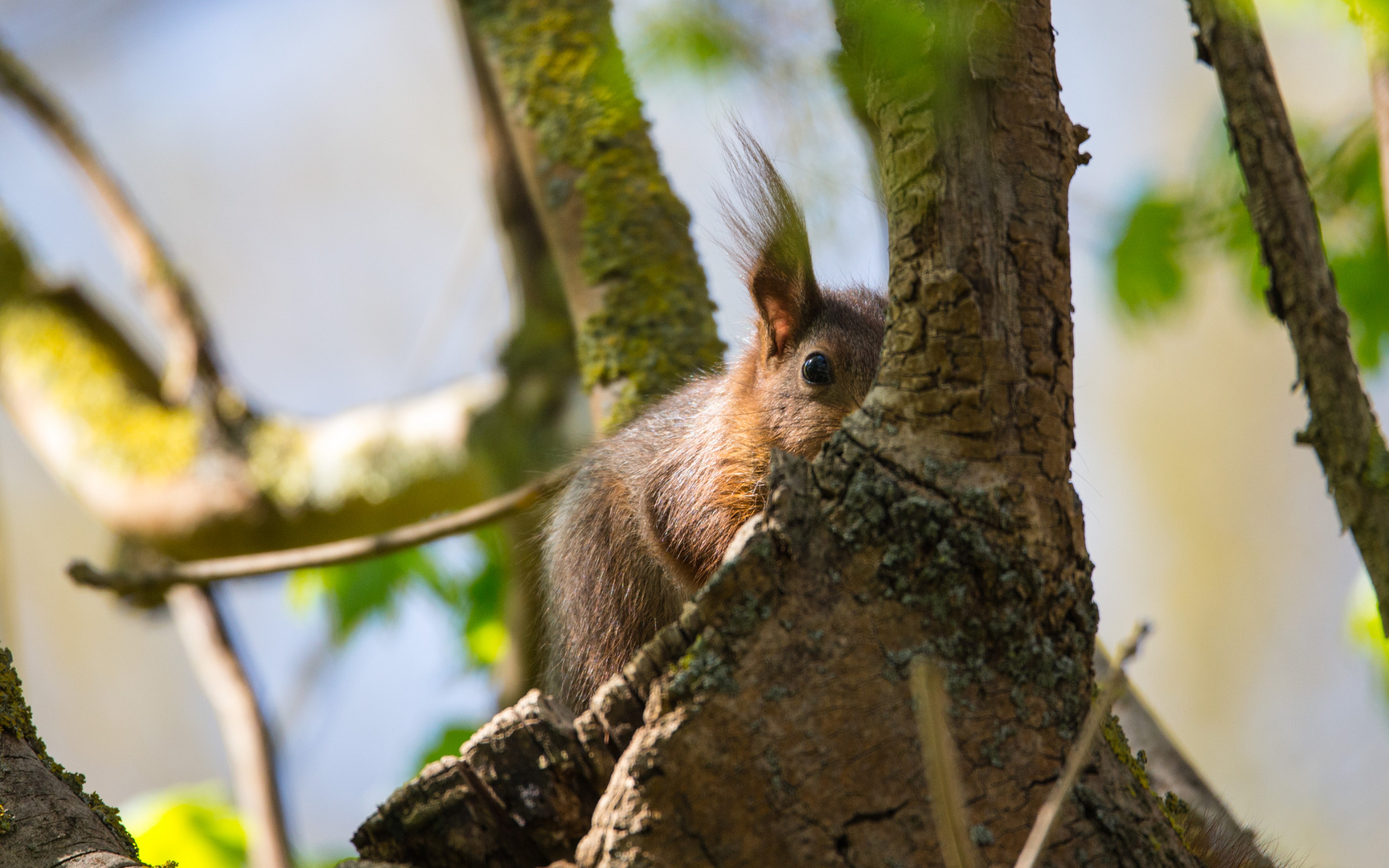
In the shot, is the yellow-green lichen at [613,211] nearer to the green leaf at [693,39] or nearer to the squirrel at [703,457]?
the squirrel at [703,457]

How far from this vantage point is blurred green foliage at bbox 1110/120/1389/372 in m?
2.11

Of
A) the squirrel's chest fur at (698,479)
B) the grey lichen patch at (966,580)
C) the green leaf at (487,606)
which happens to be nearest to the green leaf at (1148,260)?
the squirrel's chest fur at (698,479)

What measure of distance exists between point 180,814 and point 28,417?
2067 mm

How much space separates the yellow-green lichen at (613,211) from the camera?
8.41 ft

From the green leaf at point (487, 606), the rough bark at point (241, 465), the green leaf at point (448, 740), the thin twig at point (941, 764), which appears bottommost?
the thin twig at point (941, 764)

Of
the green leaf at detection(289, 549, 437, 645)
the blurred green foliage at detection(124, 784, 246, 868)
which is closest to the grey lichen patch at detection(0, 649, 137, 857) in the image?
the blurred green foliage at detection(124, 784, 246, 868)

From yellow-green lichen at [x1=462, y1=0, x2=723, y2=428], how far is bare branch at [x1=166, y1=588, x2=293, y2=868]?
4.13ft

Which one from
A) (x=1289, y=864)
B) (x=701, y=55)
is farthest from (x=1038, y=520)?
(x=1289, y=864)

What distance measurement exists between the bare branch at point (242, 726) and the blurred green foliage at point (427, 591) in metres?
0.50

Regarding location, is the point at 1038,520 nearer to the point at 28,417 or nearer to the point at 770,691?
the point at 770,691

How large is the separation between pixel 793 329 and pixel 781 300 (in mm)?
76

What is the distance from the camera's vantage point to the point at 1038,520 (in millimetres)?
1142

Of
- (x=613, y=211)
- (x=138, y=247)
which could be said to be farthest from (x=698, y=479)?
(x=138, y=247)

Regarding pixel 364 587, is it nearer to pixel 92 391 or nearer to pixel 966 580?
pixel 92 391
